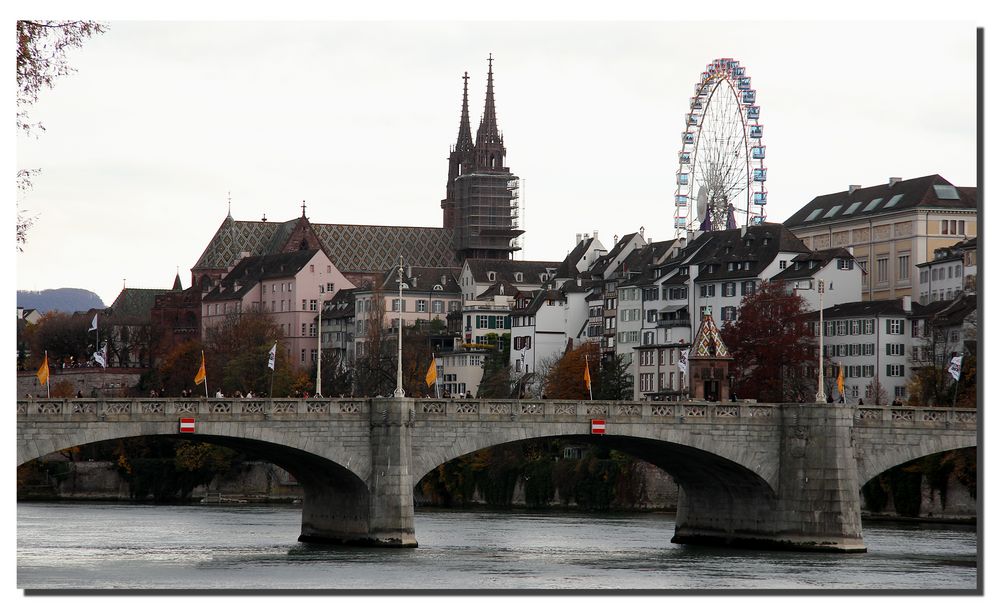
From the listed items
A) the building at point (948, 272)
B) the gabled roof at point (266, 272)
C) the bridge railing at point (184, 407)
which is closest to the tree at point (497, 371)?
the building at point (948, 272)

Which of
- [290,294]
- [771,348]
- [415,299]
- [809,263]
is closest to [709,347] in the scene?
[771,348]

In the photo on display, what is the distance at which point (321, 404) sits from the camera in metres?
68.1

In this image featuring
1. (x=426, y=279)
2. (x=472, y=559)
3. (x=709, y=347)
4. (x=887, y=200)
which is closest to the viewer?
(x=472, y=559)

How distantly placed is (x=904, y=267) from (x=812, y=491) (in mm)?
58406

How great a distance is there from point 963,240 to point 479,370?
150 feet

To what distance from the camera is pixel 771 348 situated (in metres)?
111

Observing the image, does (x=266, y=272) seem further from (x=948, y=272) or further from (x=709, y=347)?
(x=709, y=347)

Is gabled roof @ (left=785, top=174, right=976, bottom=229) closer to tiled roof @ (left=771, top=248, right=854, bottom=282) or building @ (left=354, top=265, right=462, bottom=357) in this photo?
tiled roof @ (left=771, top=248, right=854, bottom=282)

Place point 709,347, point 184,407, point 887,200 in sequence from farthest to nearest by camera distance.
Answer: point 887,200 → point 709,347 → point 184,407

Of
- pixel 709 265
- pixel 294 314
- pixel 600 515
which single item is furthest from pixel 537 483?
pixel 294 314

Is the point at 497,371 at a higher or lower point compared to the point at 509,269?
lower

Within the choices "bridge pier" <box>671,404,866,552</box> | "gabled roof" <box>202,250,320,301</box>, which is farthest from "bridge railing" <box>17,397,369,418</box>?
"gabled roof" <box>202,250,320,301</box>

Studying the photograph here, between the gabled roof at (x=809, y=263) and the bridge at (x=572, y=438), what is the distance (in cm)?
5130

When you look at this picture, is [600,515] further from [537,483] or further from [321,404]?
[321,404]
